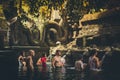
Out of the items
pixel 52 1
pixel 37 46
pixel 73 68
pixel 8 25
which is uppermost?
pixel 52 1

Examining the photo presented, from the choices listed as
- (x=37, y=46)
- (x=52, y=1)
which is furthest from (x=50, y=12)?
(x=37, y=46)

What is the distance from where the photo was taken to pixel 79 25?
10.6 metres

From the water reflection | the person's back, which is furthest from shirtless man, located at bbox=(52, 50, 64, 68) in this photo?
the person's back

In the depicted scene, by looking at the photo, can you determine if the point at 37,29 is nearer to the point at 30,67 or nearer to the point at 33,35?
the point at 33,35

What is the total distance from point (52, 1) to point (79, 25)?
1.17 metres

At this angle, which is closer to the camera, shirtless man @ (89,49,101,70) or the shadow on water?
the shadow on water

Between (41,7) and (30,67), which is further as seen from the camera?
(41,7)

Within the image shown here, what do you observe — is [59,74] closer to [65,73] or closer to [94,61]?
[65,73]

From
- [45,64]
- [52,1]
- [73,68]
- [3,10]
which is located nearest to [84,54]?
[73,68]

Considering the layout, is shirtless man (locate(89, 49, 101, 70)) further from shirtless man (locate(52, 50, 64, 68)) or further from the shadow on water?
shirtless man (locate(52, 50, 64, 68))

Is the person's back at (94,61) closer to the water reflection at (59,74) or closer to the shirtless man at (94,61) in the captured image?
the shirtless man at (94,61)

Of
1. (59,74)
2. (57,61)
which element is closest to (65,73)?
(59,74)

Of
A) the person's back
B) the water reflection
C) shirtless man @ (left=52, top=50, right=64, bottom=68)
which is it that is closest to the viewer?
the water reflection

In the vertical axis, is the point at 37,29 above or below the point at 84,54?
above
